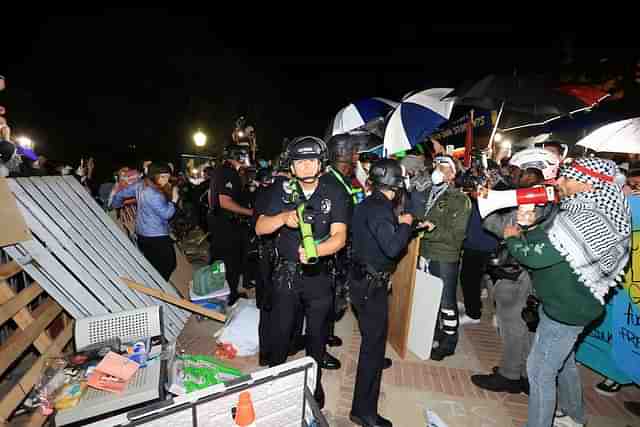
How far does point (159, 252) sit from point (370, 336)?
11.3 ft

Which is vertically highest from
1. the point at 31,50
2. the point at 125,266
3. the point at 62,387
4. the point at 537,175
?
the point at 31,50

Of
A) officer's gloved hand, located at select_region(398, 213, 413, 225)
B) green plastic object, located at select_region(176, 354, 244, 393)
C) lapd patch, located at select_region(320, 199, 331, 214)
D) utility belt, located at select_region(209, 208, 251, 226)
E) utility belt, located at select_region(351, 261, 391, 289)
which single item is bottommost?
green plastic object, located at select_region(176, 354, 244, 393)

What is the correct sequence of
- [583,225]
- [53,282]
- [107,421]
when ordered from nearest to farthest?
[107,421]
[583,225]
[53,282]

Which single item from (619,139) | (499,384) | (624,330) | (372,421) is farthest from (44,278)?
(619,139)

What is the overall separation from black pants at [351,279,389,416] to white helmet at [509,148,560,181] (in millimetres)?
1565

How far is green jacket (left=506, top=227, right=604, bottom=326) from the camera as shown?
2.16 metres

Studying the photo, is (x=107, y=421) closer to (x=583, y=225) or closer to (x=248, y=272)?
(x=583, y=225)

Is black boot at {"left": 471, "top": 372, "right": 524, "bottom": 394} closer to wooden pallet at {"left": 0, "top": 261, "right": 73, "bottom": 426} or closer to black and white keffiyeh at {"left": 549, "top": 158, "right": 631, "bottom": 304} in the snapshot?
black and white keffiyeh at {"left": 549, "top": 158, "right": 631, "bottom": 304}

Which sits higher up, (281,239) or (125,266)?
(281,239)

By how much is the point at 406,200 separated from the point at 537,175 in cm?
152

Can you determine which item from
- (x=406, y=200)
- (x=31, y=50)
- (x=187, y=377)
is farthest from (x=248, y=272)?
(x=31, y=50)

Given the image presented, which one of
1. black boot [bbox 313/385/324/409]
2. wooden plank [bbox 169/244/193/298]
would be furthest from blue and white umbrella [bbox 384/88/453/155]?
wooden plank [bbox 169/244/193/298]

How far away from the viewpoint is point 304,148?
8.56 feet

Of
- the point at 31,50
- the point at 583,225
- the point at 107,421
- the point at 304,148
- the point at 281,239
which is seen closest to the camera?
the point at 107,421
